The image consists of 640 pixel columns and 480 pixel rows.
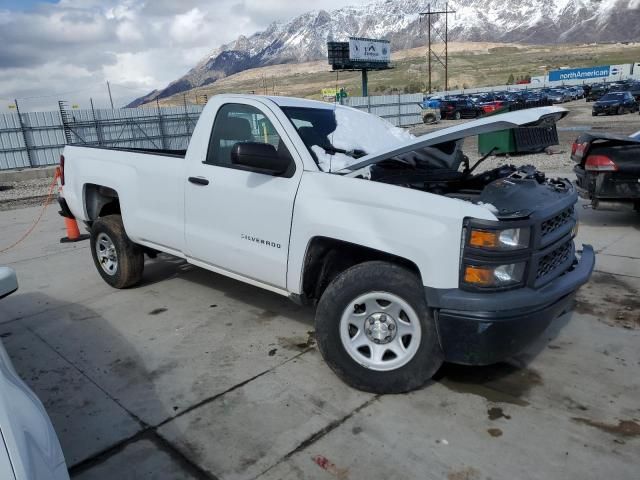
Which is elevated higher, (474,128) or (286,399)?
(474,128)

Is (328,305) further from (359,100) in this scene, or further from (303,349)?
(359,100)

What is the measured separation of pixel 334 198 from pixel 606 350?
235cm

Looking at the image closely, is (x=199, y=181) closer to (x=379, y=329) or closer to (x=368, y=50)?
(x=379, y=329)

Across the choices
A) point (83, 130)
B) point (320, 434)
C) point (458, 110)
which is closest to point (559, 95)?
point (458, 110)

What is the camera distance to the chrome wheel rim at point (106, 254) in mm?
5496

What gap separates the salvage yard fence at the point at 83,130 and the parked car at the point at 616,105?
24.7m

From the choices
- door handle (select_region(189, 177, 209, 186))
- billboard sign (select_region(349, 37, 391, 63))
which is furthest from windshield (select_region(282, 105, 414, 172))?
billboard sign (select_region(349, 37, 391, 63))

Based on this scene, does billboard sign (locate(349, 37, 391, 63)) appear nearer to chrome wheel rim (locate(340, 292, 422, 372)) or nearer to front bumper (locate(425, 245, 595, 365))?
chrome wheel rim (locate(340, 292, 422, 372))

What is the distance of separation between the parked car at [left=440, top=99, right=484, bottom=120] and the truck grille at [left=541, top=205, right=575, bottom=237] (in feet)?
125

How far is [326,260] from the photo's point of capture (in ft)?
12.1

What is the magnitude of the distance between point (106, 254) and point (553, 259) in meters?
4.34

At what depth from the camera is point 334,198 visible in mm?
3428

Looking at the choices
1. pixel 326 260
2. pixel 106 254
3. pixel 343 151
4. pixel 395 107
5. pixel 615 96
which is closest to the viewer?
pixel 326 260

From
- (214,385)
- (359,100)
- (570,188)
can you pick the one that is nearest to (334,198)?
(214,385)
